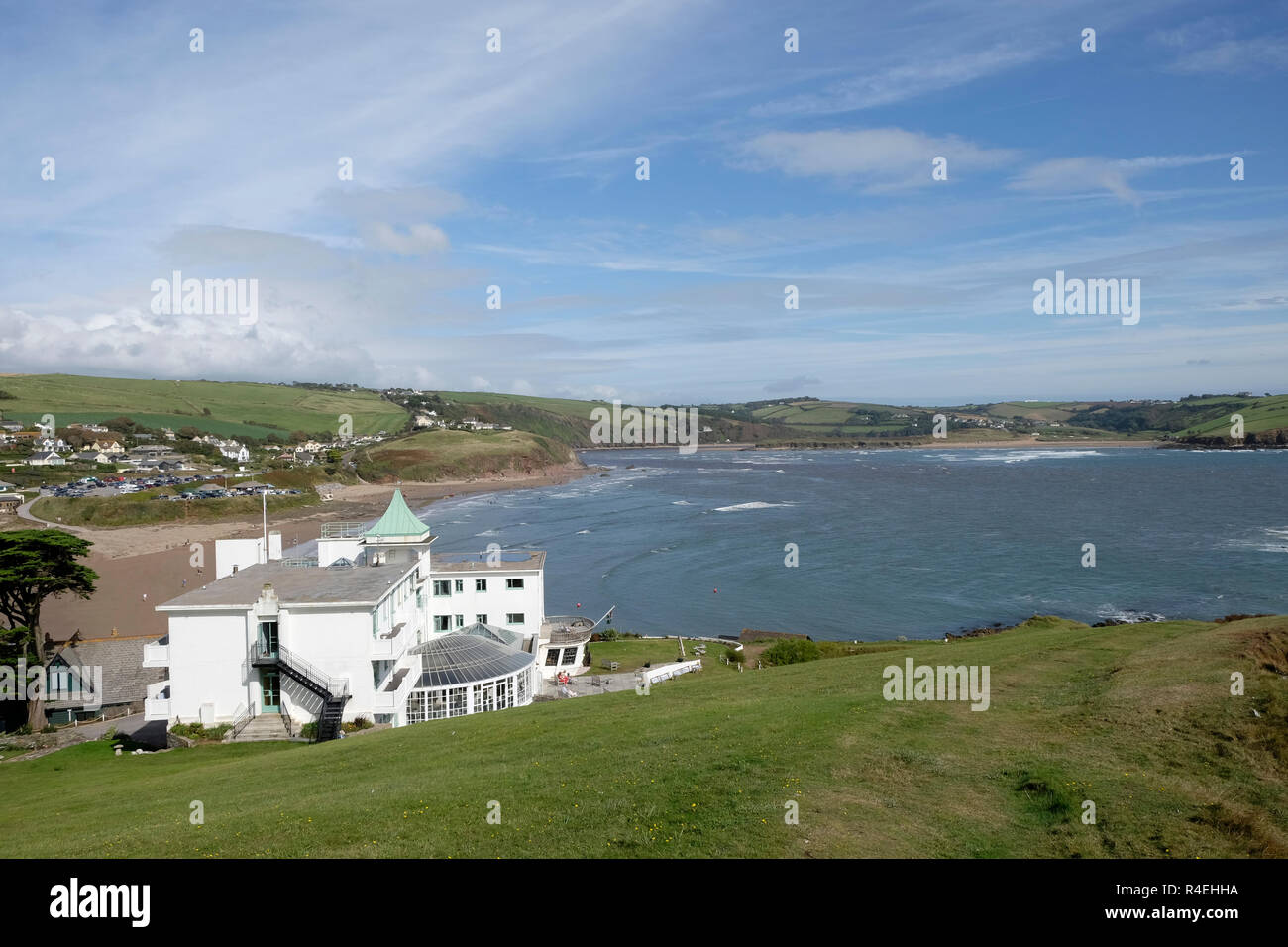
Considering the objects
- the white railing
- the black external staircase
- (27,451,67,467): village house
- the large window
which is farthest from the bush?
(27,451,67,467): village house

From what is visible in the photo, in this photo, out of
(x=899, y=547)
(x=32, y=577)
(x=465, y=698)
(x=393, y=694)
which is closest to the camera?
(x=393, y=694)

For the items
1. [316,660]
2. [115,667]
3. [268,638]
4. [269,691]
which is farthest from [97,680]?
[316,660]

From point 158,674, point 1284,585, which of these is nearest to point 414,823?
point 158,674

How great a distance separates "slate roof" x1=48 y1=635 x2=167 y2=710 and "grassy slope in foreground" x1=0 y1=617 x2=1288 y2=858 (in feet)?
39.6

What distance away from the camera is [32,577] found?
28.5 m

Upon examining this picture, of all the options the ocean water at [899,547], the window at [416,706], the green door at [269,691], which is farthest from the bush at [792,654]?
the green door at [269,691]

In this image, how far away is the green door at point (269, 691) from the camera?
957 inches

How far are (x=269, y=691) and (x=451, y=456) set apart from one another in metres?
138

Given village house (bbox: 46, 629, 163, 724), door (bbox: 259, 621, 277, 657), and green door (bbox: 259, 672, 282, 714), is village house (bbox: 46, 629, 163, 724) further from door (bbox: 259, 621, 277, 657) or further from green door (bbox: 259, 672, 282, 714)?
door (bbox: 259, 621, 277, 657)

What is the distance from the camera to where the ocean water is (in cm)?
5212

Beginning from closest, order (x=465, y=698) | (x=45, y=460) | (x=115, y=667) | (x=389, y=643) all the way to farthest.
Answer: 1. (x=389, y=643)
2. (x=465, y=698)
3. (x=115, y=667)
4. (x=45, y=460)

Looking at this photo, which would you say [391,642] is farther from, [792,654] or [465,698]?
[792,654]

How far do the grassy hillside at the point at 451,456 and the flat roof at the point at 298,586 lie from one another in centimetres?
11860

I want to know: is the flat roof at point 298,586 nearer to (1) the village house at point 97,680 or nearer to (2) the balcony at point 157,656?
(2) the balcony at point 157,656
